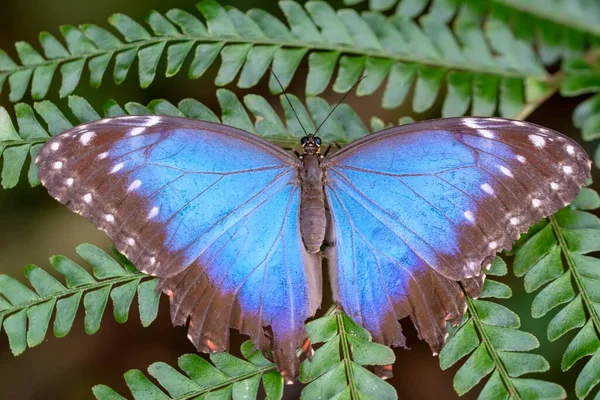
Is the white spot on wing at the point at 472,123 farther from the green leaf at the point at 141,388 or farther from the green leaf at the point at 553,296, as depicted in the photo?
the green leaf at the point at 141,388

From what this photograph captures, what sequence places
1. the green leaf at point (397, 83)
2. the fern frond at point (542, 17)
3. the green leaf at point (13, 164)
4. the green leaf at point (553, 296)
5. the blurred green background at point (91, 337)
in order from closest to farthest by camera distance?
the green leaf at point (553, 296) → the green leaf at point (13, 164) → the green leaf at point (397, 83) → the fern frond at point (542, 17) → the blurred green background at point (91, 337)

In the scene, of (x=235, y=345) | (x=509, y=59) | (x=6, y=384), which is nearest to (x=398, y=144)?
(x=509, y=59)

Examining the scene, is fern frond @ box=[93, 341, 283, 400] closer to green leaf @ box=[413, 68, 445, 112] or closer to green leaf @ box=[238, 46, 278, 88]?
green leaf @ box=[238, 46, 278, 88]

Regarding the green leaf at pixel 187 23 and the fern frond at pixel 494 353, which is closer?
the fern frond at pixel 494 353

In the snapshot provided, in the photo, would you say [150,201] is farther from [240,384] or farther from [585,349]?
[585,349]

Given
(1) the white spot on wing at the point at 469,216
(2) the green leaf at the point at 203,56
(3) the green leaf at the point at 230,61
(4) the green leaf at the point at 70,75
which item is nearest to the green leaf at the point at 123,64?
(4) the green leaf at the point at 70,75

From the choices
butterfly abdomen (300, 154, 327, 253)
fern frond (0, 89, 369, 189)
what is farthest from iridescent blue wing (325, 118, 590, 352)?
fern frond (0, 89, 369, 189)

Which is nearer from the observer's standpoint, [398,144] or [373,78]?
[398,144]
